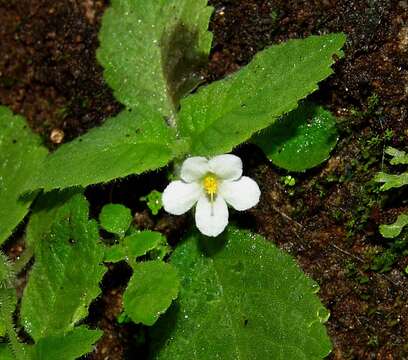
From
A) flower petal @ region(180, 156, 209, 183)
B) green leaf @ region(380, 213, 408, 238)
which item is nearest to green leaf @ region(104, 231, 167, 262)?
flower petal @ region(180, 156, 209, 183)

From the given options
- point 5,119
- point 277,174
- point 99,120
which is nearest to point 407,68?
point 277,174

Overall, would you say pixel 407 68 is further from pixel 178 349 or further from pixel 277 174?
pixel 178 349

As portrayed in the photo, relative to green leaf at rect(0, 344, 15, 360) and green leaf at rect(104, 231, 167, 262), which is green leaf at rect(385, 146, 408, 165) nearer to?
green leaf at rect(104, 231, 167, 262)

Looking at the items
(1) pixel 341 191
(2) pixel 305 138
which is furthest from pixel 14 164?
(1) pixel 341 191

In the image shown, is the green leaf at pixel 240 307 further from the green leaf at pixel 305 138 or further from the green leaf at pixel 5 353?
the green leaf at pixel 5 353

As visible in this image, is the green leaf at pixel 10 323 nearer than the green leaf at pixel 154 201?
Yes

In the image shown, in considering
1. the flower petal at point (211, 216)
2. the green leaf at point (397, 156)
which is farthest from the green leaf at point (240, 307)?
the green leaf at point (397, 156)
